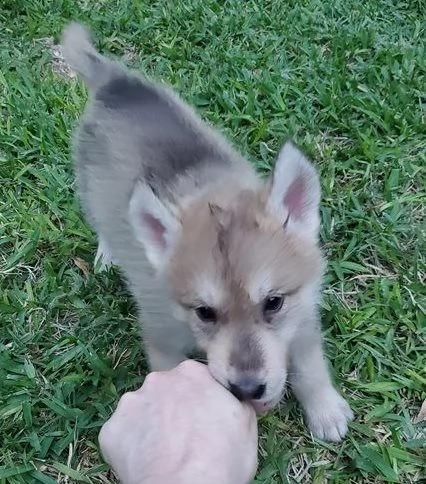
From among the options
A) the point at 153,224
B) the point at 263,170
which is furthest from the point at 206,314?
the point at 263,170

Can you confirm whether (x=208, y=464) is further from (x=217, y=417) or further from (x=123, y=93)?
(x=123, y=93)

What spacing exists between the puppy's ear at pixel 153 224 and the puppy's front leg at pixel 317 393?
2.04 ft

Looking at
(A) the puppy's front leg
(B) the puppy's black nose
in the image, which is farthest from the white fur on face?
(A) the puppy's front leg

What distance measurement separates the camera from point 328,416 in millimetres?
3074

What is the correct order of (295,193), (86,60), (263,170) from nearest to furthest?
(295,193)
(86,60)
(263,170)

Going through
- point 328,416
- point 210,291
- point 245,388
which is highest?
point 210,291

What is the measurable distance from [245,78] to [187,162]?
143 cm

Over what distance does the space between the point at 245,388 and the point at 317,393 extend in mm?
753

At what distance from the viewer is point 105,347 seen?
3451 millimetres

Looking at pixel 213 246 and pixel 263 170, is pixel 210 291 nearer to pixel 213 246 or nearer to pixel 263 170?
Result: pixel 213 246

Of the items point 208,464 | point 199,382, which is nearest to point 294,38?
point 199,382

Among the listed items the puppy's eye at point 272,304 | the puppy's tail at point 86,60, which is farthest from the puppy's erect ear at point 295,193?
the puppy's tail at point 86,60

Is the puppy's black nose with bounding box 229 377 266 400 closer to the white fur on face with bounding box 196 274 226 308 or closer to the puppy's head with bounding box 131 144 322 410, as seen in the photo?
the puppy's head with bounding box 131 144 322 410

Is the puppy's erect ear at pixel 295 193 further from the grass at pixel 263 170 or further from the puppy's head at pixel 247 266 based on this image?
the grass at pixel 263 170
